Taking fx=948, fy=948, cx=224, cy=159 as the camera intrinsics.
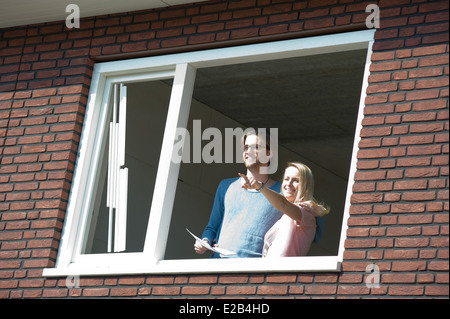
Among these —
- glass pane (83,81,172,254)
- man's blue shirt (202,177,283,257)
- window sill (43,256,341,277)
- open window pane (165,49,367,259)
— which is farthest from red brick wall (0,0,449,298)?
open window pane (165,49,367,259)

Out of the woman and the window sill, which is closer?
the window sill

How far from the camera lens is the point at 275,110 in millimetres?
10586

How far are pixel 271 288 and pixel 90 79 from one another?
271 centimetres

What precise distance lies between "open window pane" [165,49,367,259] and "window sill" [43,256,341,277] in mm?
2303

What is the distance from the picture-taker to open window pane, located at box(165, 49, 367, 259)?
9266 mm

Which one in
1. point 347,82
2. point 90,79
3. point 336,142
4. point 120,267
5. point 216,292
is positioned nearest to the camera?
point 216,292

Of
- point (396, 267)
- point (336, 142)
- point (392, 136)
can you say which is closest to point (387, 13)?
point (392, 136)

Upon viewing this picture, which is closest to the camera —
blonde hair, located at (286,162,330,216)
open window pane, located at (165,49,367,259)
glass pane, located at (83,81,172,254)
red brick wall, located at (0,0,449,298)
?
red brick wall, located at (0,0,449,298)

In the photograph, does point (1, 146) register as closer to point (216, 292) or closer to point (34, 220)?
point (34, 220)

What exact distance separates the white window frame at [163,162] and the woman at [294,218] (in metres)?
0.21

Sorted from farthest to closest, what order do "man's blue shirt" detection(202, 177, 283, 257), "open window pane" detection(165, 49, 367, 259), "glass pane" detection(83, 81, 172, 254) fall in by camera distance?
1. "glass pane" detection(83, 81, 172, 254)
2. "open window pane" detection(165, 49, 367, 259)
3. "man's blue shirt" detection(202, 177, 283, 257)

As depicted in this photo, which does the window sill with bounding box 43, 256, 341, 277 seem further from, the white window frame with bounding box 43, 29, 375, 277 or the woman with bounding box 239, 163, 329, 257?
the woman with bounding box 239, 163, 329, 257

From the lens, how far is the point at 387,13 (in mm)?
7102

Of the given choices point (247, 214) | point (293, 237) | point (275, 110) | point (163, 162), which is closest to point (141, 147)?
point (275, 110)
